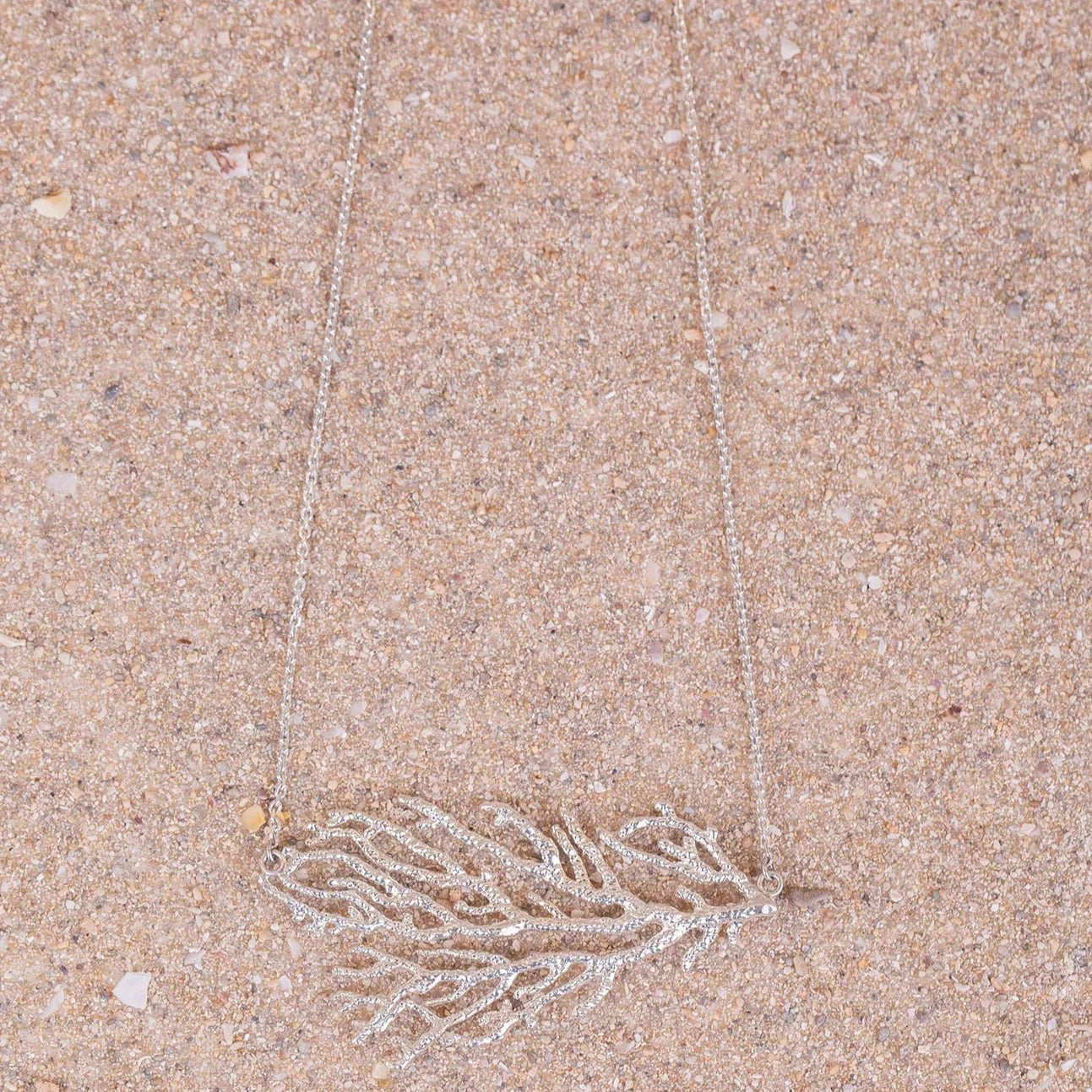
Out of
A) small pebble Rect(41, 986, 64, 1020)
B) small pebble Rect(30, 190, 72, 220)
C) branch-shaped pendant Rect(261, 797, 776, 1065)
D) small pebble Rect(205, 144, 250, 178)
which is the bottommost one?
small pebble Rect(41, 986, 64, 1020)

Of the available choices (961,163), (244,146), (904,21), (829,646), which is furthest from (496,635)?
(904,21)

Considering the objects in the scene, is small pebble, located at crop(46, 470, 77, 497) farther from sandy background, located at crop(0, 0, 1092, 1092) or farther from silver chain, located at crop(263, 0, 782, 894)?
silver chain, located at crop(263, 0, 782, 894)

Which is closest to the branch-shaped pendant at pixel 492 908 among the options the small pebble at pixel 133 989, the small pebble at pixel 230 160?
the small pebble at pixel 133 989

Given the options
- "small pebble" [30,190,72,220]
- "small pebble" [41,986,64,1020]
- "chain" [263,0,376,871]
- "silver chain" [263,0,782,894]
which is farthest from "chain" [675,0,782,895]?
"small pebble" [41,986,64,1020]

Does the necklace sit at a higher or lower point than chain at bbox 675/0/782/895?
lower

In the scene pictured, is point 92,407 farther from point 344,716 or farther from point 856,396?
point 856,396

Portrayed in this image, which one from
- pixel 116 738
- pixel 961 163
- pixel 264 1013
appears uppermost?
pixel 961 163

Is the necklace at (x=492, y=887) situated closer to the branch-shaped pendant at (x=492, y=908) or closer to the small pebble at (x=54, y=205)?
the branch-shaped pendant at (x=492, y=908)
